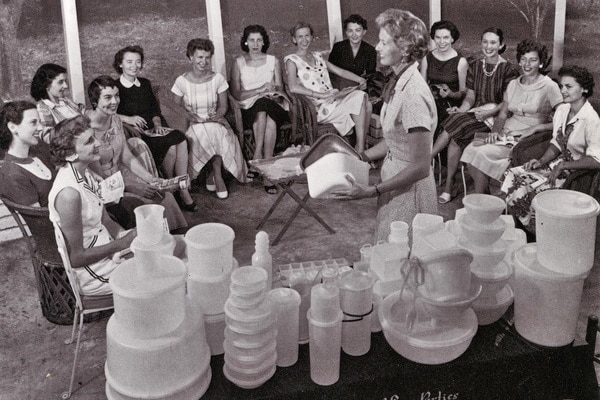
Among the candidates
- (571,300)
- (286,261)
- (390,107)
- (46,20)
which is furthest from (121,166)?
(571,300)

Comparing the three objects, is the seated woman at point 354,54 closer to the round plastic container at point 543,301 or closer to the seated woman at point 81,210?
the seated woman at point 81,210

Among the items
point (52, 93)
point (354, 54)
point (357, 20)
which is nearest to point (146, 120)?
point (52, 93)

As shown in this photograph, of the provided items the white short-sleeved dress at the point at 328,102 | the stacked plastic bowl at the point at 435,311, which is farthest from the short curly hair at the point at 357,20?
the stacked plastic bowl at the point at 435,311

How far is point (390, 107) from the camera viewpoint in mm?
3139

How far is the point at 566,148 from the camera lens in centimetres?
506

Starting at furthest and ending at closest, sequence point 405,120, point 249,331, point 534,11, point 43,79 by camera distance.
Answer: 1. point 534,11
2. point 43,79
3. point 405,120
4. point 249,331

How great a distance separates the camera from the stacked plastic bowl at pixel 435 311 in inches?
89.1

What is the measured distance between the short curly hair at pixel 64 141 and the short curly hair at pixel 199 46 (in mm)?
2713

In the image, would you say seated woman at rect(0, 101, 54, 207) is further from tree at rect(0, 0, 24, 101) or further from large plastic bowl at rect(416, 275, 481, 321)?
large plastic bowl at rect(416, 275, 481, 321)

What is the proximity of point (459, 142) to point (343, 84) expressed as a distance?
1.58 m

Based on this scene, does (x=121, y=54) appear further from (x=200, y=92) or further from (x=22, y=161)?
(x=22, y=161)

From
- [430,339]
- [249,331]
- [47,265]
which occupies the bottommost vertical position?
[47,265]

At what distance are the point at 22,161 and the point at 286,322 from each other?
102 inches

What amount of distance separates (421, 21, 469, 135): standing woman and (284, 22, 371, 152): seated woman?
671 millimetres
